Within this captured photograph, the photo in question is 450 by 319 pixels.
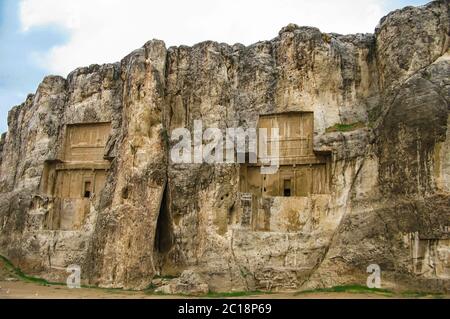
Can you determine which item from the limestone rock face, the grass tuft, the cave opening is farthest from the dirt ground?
the cave opening

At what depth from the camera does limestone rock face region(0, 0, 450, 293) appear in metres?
17.1

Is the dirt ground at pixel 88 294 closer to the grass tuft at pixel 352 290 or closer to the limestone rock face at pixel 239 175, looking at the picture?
the grass tuft at pixel 352 290

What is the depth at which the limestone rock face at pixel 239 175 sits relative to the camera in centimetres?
1714

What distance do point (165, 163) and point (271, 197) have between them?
14.3 feet

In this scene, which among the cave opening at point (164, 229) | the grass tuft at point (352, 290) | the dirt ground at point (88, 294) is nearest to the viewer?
the dirt ground at point (88, 294)

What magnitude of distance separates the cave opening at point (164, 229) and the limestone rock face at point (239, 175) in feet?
0.19

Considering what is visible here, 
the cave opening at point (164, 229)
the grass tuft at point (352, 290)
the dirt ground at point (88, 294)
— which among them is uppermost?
the cave opening at point (164, 229)

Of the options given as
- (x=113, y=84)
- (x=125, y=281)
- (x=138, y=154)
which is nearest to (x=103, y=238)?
(x=125, y=281)

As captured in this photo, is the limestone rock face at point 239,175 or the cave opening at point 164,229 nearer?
the limestone rock face at point 239,175

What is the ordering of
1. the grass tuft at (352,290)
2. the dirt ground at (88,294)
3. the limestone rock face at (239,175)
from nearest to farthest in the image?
the dirt ground at (88,294) < the grass tuft at (352,290) < the limestone rock face at (239,175)

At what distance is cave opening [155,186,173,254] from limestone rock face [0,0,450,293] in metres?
0.06

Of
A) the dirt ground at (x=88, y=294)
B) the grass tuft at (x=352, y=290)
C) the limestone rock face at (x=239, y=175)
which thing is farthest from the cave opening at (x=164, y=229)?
the grass tuft at (x=352, y=290)

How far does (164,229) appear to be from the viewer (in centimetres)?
2055

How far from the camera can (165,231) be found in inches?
806
